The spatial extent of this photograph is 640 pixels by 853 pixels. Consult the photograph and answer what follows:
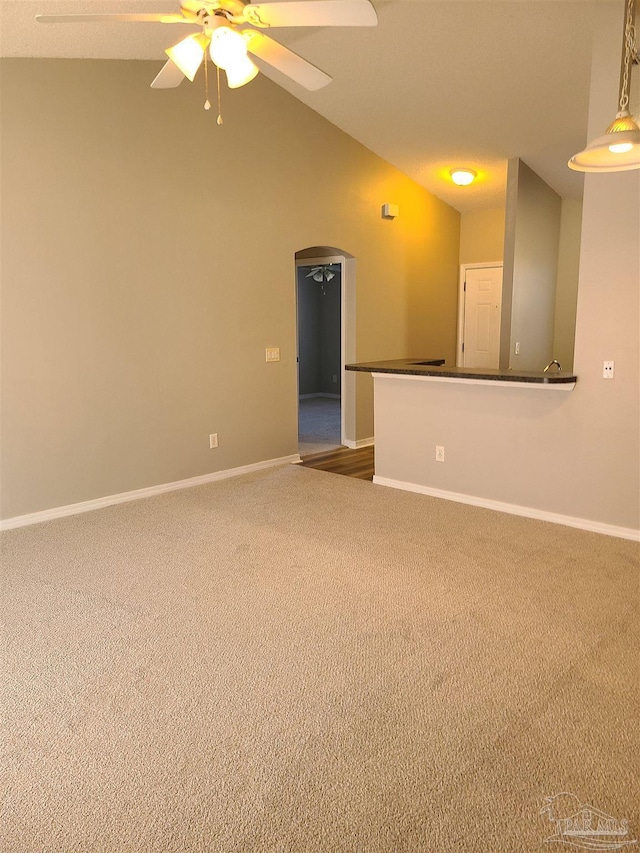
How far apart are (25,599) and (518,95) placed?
474 centimetres

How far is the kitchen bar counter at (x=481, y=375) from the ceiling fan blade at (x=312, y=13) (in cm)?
233

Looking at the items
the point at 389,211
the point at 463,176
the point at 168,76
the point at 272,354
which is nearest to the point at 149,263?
the point at 272,354

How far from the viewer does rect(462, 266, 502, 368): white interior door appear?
23.7 ft

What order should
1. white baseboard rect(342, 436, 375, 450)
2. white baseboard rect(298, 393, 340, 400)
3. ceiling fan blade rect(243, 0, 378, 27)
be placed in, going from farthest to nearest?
→ white baseboard rect(298, 393, 340, 400) < white baseboard rect(342, 436, 375, 450) < ceiling fan blade rect(243, 0, 378, 27)

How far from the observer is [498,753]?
6.04ft

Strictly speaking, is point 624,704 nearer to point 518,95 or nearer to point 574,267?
point 518,95

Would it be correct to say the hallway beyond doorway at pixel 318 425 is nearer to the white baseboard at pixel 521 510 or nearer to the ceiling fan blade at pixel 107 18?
the white baseboard at pixel 521 510

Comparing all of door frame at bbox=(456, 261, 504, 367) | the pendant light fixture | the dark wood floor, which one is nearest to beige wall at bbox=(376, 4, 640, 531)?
the pendant light fixture

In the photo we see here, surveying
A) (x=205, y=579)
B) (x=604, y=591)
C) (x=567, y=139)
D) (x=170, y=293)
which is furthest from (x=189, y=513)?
(x=567, y=139)

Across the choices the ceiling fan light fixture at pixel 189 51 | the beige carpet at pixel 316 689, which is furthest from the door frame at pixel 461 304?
the ceiling fan light fixture at pixel 189 51

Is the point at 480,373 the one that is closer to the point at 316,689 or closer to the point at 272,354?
the point at 272,354

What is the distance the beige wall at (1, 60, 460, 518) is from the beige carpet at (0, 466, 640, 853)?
0.96 metres

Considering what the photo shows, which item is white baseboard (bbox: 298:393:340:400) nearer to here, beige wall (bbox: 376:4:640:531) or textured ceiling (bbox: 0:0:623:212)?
textured ceiling (bbox: 0:0:623:212)

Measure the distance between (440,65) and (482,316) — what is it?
11.7 ft
